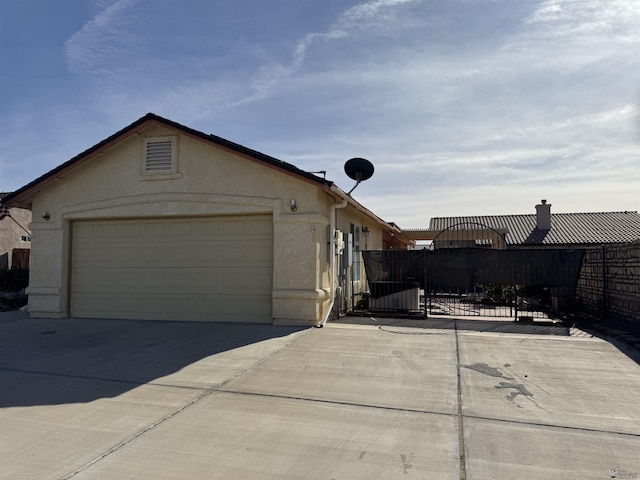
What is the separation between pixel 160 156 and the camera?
33.8 ft

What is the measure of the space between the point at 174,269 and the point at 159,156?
2.63m

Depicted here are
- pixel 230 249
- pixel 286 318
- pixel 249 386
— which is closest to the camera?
pixel 249 386

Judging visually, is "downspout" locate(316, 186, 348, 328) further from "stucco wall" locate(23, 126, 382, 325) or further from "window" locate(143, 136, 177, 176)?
"window" locate(143, 136, 177, 176)

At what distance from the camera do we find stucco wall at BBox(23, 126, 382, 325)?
9.32 meters

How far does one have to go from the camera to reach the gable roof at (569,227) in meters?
23.8

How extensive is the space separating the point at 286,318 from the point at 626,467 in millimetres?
6708

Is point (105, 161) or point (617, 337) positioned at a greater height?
point (105, 161)

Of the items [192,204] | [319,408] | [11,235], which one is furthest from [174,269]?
[11,235]

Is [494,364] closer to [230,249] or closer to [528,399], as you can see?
[528,399]

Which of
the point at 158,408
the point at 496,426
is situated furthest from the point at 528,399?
the point at 158,408

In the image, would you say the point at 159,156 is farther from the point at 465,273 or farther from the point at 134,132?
the point at 465,273

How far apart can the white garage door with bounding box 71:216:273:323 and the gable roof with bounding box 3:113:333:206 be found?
1271 mm

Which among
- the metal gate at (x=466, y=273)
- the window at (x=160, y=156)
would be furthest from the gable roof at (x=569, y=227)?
the window at (x=160, y=156)

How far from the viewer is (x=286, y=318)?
9.33 meters
